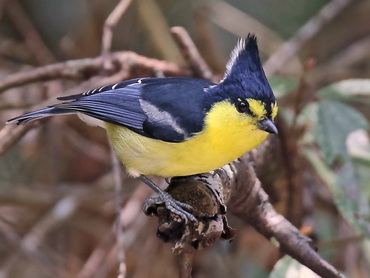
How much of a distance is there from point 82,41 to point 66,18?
0.27 metres

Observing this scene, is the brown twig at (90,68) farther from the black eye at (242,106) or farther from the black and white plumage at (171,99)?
the black eye at (242,106)

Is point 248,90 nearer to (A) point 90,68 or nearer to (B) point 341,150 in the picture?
(B) point 341,150

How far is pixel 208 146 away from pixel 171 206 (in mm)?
282

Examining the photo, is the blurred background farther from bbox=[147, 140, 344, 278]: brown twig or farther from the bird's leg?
the bird's leg

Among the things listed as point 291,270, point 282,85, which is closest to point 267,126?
point 291,270

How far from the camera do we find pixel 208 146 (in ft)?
5.04

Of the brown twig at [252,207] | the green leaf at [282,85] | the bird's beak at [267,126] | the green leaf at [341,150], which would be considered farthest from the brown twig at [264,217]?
the green leaf at [282,85]

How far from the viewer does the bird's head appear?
5.09 ft

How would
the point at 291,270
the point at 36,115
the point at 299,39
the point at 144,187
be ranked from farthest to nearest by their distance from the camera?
the point at 299,39 < the point at 144,187 < the point at 36,115 < the point at 291,270

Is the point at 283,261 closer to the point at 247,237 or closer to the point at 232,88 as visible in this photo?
the point at 232,88

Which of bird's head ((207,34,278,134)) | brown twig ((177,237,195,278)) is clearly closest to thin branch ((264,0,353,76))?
bird's head ((207,34,278,134))

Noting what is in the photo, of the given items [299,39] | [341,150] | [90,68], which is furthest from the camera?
[299,39]

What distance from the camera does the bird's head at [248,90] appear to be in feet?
5.09

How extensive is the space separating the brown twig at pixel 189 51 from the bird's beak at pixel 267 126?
582 mm
